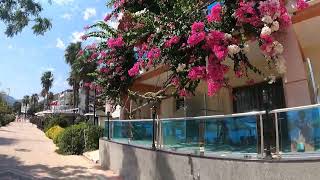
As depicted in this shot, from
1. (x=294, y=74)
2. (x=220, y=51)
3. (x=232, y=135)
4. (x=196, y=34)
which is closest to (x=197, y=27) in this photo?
(x=196, y=34)

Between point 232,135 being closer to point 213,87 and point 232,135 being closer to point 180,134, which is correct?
point 213,87

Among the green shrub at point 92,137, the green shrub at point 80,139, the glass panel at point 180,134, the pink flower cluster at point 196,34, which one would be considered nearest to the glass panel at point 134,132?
the glass panel at point 180,134

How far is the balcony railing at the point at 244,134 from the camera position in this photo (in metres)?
6.40

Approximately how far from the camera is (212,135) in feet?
27.8

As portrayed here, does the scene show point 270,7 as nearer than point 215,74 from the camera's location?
Yes

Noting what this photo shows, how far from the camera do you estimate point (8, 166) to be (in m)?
14.9

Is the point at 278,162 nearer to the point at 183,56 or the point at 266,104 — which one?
the point at 266,104

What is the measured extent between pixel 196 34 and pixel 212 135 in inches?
84.3

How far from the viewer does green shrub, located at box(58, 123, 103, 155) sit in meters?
20.7

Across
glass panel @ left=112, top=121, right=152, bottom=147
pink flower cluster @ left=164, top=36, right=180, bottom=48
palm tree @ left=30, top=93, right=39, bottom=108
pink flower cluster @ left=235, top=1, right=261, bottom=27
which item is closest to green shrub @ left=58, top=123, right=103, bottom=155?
glass panel @ left=112, top=121, right=152, bottom=147

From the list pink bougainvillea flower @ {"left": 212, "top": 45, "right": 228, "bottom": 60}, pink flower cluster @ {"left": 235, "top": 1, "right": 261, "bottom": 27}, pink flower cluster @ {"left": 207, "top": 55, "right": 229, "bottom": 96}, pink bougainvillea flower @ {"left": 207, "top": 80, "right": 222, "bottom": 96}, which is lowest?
pink bougainvillea flower @ {"left": 207, "top": 80, "right": 222, "bottom": 96}

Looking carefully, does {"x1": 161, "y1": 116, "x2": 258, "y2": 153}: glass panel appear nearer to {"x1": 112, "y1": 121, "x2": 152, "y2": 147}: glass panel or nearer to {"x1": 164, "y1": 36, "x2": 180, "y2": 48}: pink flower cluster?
{"x1": 112, "y1": 121, "x2": 152, "y2": 147}: glass panel

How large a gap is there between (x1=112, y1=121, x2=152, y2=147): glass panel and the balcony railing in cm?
39

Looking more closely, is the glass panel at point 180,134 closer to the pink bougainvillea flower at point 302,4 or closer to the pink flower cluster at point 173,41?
the pink flower cluster at point 173,41
